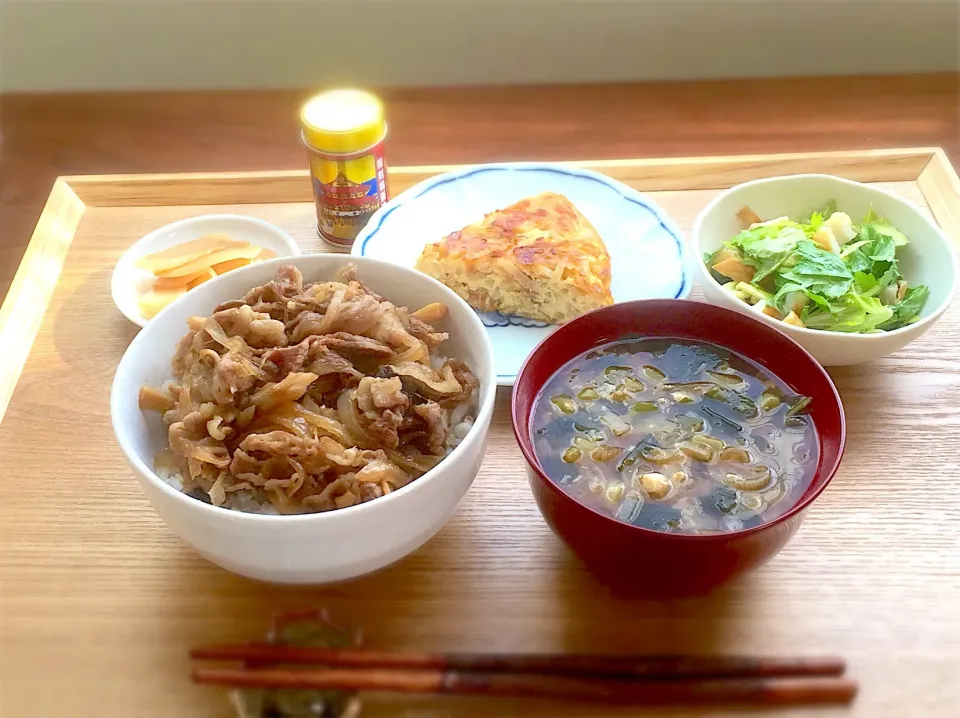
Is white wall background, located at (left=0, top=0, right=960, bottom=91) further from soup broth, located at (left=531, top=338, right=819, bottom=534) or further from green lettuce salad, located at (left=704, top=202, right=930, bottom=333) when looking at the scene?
soup broth, located at (left=531, top=338, right=819, bottom=534)

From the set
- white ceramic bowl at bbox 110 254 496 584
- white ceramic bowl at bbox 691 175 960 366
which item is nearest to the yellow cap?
white ceramic bowl at bbox 110 254 496 584

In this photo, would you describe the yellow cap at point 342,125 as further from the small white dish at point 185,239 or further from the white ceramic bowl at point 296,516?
the white ceramic bowl at point 296,516

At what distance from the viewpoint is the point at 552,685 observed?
1.17 m

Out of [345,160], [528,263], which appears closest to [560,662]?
[528,263]

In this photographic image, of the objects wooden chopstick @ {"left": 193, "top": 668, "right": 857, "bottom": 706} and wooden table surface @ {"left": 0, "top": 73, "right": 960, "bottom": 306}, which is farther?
wooden table surface @ {"left": 0, "top": 73, "right": 960, "bottom": 306}

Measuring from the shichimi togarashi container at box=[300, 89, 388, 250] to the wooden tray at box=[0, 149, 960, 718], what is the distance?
0.62 metres

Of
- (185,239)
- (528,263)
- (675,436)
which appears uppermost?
(675,436)

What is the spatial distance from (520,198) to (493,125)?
790 mm

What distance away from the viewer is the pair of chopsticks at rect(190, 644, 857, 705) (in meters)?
1.15

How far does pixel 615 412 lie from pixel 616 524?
0.28 m

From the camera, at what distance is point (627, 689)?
1.16 metres

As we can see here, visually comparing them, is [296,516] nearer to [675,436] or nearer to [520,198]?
[675,436]

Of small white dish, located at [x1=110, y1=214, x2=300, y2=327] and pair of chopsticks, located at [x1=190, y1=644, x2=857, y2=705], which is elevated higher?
pair of chopsticks, located at [x1=190, y1=644, x2=857, y2=705]

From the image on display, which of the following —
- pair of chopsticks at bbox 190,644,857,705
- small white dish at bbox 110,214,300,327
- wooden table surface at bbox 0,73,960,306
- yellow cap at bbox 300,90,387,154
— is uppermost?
yellow cap at bbox 300,90,387,154
